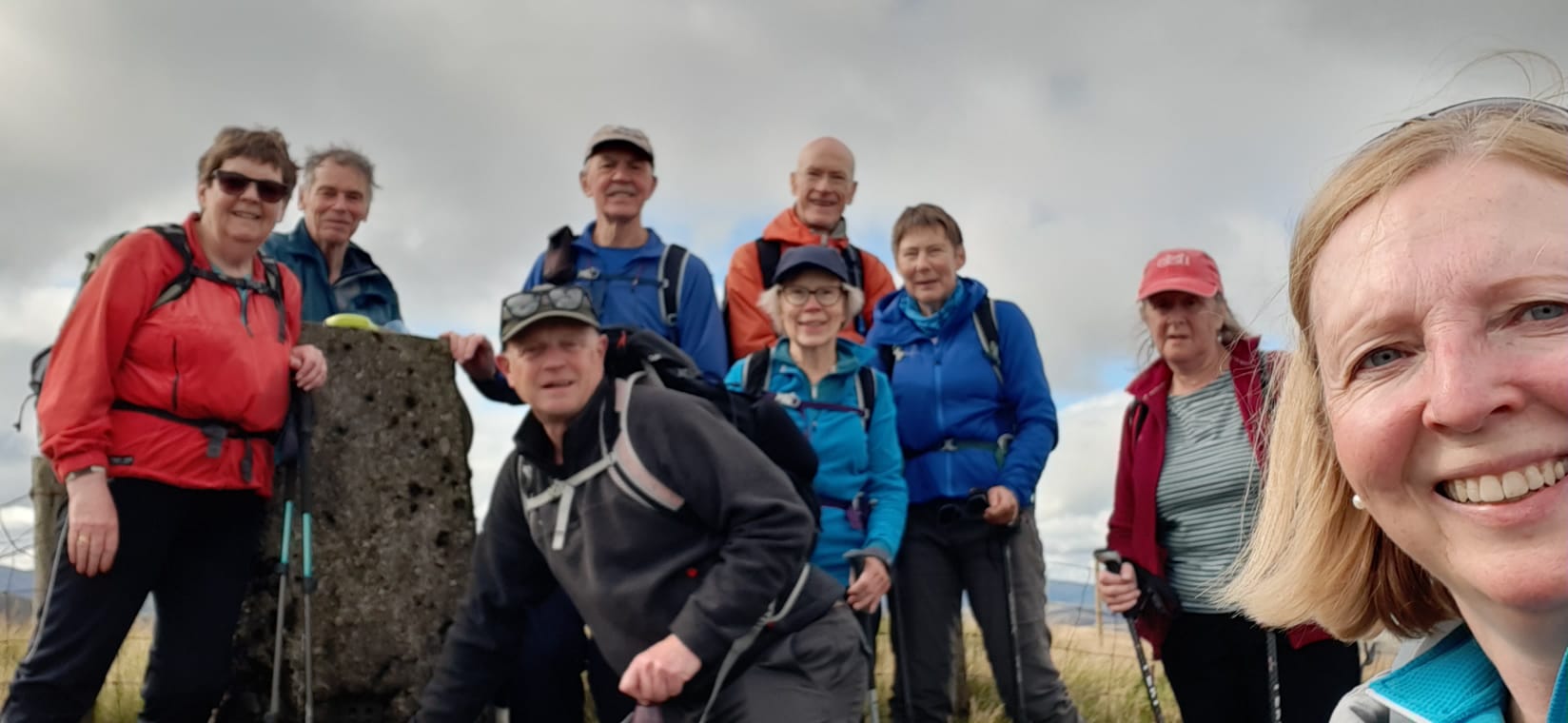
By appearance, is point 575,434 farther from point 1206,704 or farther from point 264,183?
point 1206,704

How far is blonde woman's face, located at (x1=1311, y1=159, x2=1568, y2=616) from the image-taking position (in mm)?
1156

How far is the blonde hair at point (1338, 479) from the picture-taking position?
133 centimetres

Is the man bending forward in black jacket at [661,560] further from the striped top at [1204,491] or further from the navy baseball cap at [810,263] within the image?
the striped top at [1204,491]

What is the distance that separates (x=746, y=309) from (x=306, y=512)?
2301mm

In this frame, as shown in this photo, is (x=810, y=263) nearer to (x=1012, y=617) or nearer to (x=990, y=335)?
(x=990, y=335)

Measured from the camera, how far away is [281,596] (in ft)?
16.9

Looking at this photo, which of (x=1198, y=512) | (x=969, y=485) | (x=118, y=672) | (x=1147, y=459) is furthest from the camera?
(x=118, y=672)

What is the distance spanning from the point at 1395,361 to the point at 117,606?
451 cm

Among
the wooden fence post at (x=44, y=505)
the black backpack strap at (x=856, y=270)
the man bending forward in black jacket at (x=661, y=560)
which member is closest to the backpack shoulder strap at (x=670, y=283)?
the black backpack strap at (x=856, y=270)

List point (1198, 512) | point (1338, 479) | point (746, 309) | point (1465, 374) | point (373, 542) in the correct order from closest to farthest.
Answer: point (1465, 374)
point (1338, 479)
point (1198, 512)
point (373, 542)
point (746, 309)

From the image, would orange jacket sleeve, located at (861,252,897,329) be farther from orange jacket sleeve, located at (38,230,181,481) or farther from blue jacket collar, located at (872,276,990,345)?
orange jacket sleeve, located at (38,230,181,481)

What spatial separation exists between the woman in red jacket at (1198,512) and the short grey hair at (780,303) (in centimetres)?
129

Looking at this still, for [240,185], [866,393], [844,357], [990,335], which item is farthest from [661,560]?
[240,185]

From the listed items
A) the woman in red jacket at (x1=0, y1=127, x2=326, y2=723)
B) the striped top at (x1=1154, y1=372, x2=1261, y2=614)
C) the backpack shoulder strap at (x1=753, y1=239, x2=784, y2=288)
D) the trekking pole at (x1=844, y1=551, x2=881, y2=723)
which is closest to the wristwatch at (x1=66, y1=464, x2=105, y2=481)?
the woman in red jacket at (x1=0, y1=127, x2=326, y2=723)
